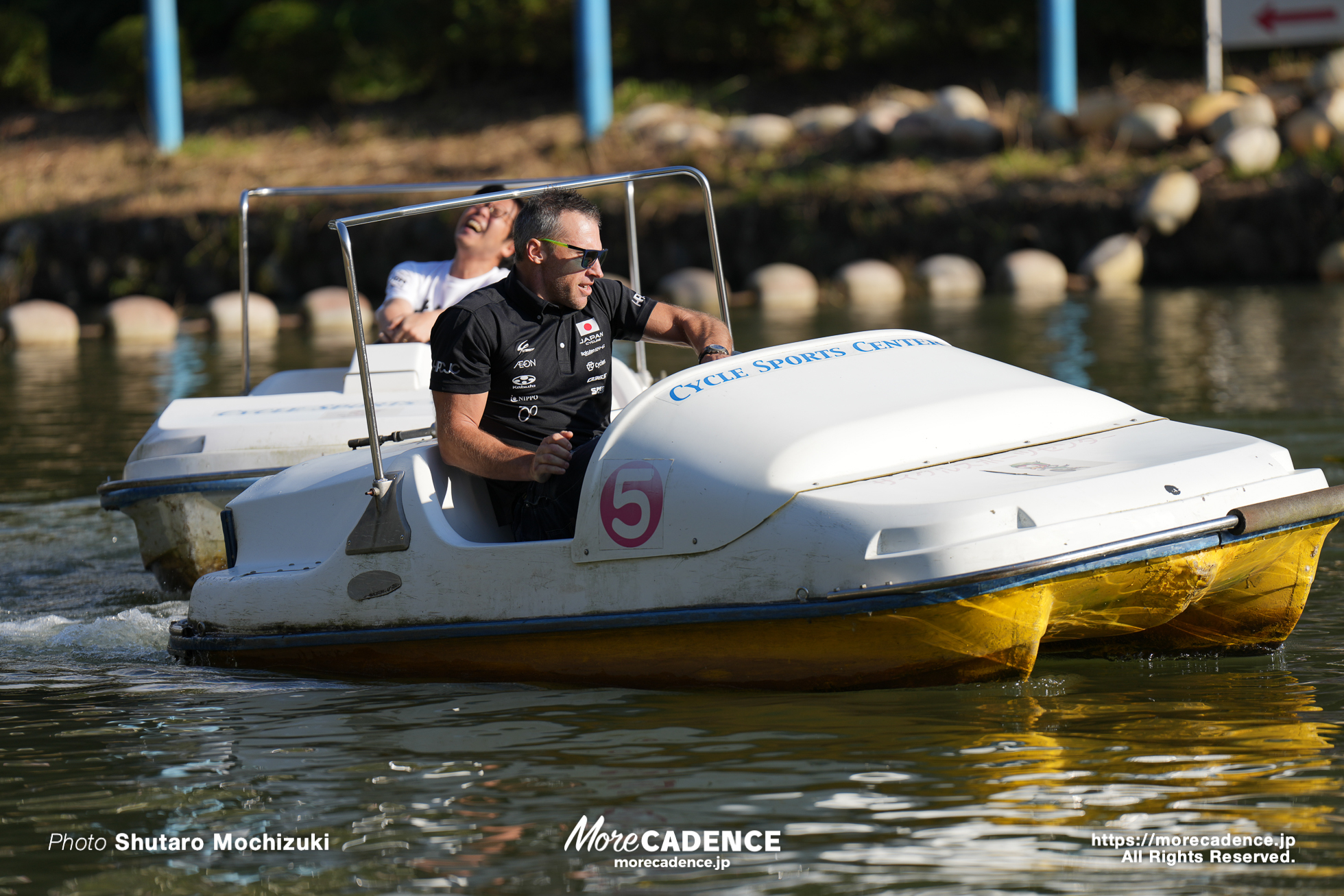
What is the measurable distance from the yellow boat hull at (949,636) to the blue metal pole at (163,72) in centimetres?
2098

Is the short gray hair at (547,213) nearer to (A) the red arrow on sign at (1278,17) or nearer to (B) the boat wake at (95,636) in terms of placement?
(B) the boat wake at (95,636)

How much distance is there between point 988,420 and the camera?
14.6ft

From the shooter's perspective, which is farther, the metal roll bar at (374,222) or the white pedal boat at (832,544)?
the metal roll bar at (374,222)

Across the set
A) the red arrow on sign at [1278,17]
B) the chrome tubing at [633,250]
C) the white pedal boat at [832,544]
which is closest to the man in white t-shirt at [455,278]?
the chrome tubing at [633,250]

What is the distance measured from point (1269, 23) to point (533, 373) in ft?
60.7

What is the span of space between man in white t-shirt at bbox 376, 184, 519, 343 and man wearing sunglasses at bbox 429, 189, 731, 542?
223cm

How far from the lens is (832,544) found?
3.98 metres

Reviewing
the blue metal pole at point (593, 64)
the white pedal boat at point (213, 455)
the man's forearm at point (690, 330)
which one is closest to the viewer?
the man's forearm at point (690, 330)

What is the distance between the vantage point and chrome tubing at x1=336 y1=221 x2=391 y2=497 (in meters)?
4.43

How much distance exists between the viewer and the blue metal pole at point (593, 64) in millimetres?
22344

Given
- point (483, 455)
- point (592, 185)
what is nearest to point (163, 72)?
point (592, 185)

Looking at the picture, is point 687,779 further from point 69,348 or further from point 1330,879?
point 69,348
